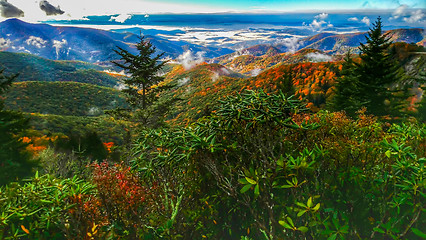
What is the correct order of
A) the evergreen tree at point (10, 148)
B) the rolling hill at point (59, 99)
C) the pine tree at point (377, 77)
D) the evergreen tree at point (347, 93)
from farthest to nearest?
the rolling hill at point (59, 99), the evergreen tree at point (347, 93), the pine tree at point (377, 77), the evergreen tree at point (10, 148)

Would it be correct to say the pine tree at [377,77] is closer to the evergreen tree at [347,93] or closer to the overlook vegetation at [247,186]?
the evergreen tree at [347,93]

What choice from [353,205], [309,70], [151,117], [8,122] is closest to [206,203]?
[353,205]

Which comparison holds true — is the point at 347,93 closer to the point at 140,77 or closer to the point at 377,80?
the point at 377,80

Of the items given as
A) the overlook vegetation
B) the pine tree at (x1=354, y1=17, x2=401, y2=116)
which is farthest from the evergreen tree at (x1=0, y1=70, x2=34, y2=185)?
the pine tree at (x1=354, y1=17, x2=401, y2=116)

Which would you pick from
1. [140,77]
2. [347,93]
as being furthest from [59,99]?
[347,93]

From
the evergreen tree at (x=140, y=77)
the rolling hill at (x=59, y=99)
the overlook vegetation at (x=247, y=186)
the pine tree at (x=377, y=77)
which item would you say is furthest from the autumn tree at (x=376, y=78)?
the rolling hill at (x=59, y=99)

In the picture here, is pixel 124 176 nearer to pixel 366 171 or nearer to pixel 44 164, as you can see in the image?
pixel 366 171
